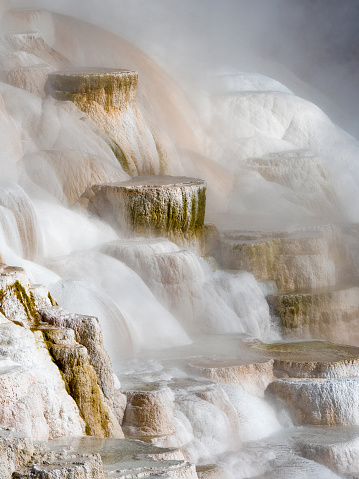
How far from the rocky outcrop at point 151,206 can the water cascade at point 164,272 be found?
0.02 m

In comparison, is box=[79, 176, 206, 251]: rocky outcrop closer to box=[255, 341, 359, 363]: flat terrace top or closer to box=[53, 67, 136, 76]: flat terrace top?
box=[53, 67, 136, 76]: flat terrace top

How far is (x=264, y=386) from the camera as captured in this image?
7074 millimetres

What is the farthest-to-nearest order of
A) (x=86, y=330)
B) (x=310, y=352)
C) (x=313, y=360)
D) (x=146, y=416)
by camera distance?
(x=310, y=352) → (x=313, y=360) → (x=146, y=416) → (x=86, y=330)

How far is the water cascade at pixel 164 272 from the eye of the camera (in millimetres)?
5043

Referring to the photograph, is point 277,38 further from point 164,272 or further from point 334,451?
point 334,451

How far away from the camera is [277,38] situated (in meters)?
19.0

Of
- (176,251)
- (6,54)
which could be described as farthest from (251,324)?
(6,54)

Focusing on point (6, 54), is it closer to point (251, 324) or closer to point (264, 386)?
point (251, 324)

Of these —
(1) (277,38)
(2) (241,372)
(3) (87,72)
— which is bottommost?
(2) (241,372)

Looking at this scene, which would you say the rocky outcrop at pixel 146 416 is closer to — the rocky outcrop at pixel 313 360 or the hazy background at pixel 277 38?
the rocky outcrop at pixel 313 360

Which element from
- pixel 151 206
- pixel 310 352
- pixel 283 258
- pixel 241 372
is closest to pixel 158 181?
pixel 151 206

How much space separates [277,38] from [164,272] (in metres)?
11.3

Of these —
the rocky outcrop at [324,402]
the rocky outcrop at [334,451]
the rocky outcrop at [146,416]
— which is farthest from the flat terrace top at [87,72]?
the rocky outcrop at [146,416]

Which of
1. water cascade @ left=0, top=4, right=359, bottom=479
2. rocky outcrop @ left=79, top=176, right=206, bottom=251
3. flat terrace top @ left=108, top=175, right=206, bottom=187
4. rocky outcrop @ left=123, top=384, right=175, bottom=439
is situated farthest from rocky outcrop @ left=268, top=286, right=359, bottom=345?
rocky outcrop @ left=123, top=384, right=175, bottom=439
